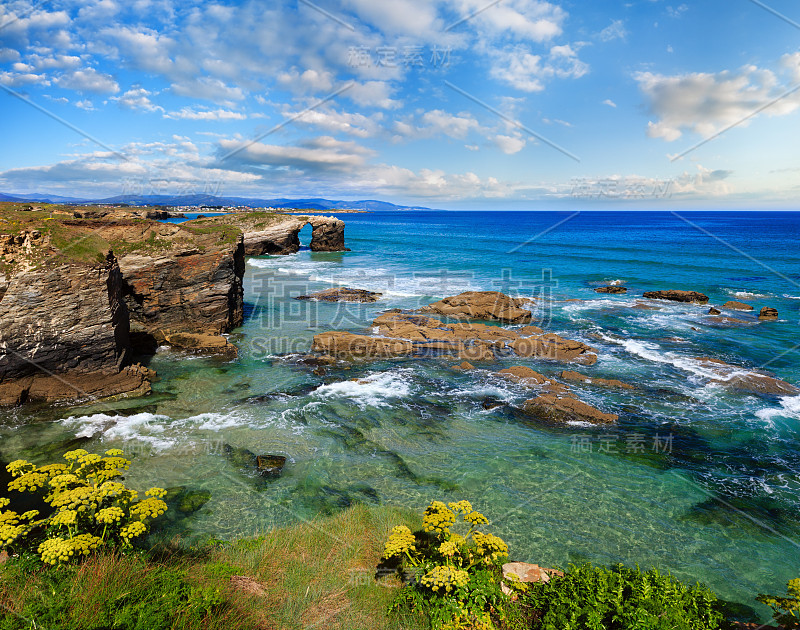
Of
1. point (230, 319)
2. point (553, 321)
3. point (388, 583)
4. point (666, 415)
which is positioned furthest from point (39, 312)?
point (553, 321)

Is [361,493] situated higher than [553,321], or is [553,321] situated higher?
[553,321]

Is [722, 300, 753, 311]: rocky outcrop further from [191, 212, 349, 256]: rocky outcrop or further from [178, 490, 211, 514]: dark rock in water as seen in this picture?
[191, 212, 349, 256]: rocky outcrop

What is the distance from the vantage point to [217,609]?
553cm

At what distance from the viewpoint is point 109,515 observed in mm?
6074

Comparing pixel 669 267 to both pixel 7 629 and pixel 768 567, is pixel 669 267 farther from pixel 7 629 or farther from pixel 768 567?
pixel 7 629

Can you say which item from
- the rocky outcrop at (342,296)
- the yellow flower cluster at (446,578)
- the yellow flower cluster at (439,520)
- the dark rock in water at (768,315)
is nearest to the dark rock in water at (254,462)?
the yellow flower cluster at (439,520)

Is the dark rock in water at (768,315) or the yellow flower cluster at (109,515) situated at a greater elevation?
the dark rock in water at (768,315)

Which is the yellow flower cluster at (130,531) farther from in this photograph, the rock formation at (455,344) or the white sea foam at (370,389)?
the rock formation at (455,344)

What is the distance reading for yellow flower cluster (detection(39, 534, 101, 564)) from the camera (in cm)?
552

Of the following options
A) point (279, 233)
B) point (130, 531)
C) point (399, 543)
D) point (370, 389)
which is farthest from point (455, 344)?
point (279, 233)

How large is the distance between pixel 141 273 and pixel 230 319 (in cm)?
507

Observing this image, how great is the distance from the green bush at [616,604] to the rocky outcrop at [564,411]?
26.9 feet

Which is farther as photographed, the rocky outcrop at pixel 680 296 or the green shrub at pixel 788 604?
the rocky outcrop at pixel 680 296

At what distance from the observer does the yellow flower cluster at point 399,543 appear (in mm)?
6617
